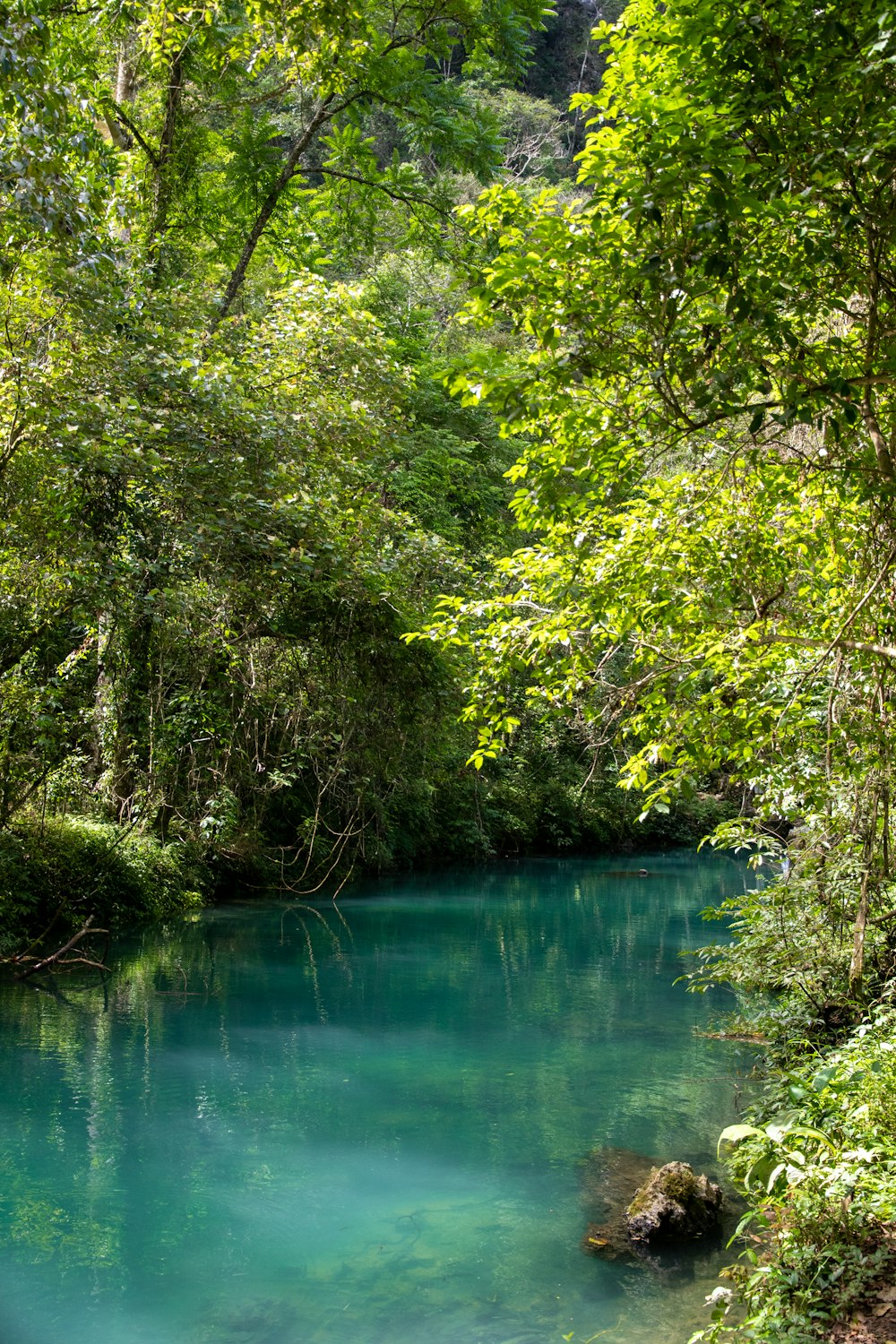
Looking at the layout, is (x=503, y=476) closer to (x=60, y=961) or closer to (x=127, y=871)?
(x=60, y=961)

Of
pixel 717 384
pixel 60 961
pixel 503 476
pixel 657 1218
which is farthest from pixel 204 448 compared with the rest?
pixel 657 1218

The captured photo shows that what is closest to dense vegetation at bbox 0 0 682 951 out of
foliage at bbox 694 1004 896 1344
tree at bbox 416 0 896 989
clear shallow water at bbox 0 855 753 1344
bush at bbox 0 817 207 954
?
bush at bbox 0 817 207 954

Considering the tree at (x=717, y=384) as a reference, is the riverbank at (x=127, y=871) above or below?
below

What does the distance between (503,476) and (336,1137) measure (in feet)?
19.5

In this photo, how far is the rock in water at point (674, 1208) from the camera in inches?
235

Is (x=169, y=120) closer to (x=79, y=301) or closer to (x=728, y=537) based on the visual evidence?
(x=79, y=301)

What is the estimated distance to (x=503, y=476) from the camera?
1041cm

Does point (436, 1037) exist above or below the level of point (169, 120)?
below

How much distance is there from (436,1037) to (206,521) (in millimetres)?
5348

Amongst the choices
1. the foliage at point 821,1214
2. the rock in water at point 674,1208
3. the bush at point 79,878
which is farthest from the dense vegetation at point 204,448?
the rock in water at point 674,1208

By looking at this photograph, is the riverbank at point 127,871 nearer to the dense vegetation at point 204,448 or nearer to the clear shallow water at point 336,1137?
the dense vegetation at point 204,448

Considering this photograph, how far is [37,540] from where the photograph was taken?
32.0ft

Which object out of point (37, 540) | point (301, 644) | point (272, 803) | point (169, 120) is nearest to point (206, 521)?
point (37, 540)

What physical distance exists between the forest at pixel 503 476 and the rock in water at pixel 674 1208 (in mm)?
512
